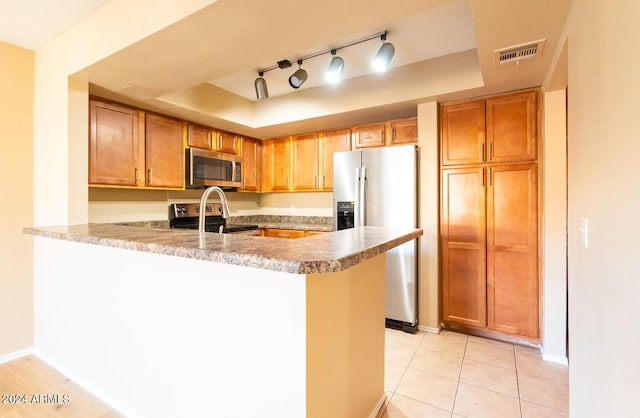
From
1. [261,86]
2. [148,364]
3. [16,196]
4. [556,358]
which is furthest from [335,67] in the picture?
[556,358]

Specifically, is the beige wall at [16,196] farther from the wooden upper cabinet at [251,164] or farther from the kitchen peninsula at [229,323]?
the wooden upper cabinet at [251,164]

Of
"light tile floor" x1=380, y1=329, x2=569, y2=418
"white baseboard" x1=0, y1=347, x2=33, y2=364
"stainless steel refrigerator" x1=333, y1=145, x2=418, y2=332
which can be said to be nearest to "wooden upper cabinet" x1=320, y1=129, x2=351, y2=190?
"stainless steel refrigerator" x1=333, y1=145, x2=418, y2=332

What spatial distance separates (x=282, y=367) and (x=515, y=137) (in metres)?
2.62

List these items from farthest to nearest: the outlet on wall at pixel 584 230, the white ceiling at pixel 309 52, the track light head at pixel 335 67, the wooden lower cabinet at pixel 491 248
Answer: the wooden lower cabinet at pixel 491 248
the track light head at pixel 335 67
the white ceiling at pixel 309 52
the outlet on wall at pixel 584 230

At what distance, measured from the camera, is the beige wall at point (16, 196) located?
2.33m

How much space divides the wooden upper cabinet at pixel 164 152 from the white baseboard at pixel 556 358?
3.68 m

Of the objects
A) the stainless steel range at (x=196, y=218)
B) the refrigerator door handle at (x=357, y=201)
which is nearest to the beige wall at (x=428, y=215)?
the refrigerator door handle at (x=357, y=201)

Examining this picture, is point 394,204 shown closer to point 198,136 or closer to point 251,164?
point 251,164

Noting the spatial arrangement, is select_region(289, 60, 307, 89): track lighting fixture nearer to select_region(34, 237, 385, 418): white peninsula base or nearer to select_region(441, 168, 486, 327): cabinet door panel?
select_region(441, 168, 486, 327): cabinet door panel

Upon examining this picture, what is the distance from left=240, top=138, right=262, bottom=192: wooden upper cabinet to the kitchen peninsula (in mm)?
2238

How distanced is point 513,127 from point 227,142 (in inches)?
122

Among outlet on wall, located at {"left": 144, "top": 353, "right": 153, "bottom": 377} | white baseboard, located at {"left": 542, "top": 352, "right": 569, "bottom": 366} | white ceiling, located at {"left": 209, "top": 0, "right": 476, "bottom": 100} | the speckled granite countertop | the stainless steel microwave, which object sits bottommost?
white baseboard, located at {"left": 542, "top": 352, "right": 569, "bottom": 366}

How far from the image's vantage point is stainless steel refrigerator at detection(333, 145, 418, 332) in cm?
286

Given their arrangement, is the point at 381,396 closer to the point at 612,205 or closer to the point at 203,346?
the point at 203,346
